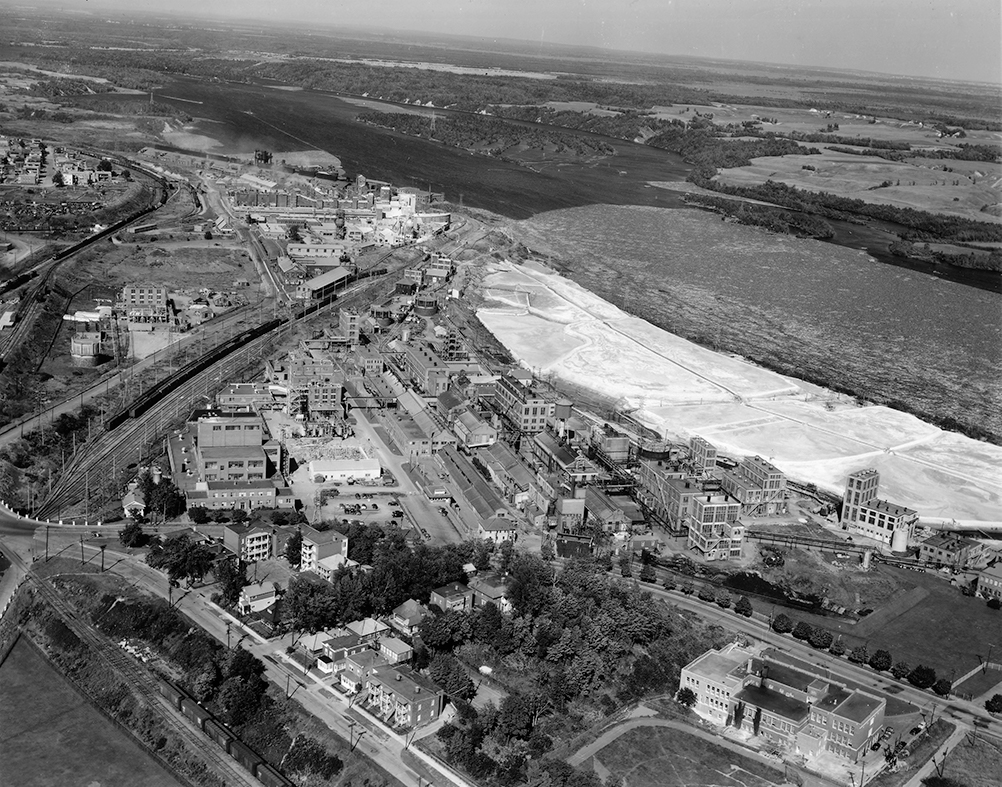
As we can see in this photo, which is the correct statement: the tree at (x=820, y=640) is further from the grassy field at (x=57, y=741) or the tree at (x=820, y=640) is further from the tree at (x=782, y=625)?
the grassy field at (x=57, y=741)

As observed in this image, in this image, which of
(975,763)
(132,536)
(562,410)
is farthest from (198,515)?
(975,763)

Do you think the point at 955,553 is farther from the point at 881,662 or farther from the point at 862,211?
Result: the point at 862,211

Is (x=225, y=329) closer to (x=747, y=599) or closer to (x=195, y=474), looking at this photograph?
(x=195, y=474)

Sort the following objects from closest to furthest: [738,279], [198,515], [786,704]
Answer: [786,704] → [198,515] → [738,279]

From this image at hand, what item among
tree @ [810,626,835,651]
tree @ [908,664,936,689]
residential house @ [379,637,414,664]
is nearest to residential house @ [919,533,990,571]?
tree @ [810,626,835,651]

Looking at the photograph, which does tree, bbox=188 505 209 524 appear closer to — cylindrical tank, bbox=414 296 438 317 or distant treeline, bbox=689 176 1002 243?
cylindrical tank, bbox=414 296 438 317

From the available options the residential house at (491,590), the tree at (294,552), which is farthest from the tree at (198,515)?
the residential house at (491,590)
